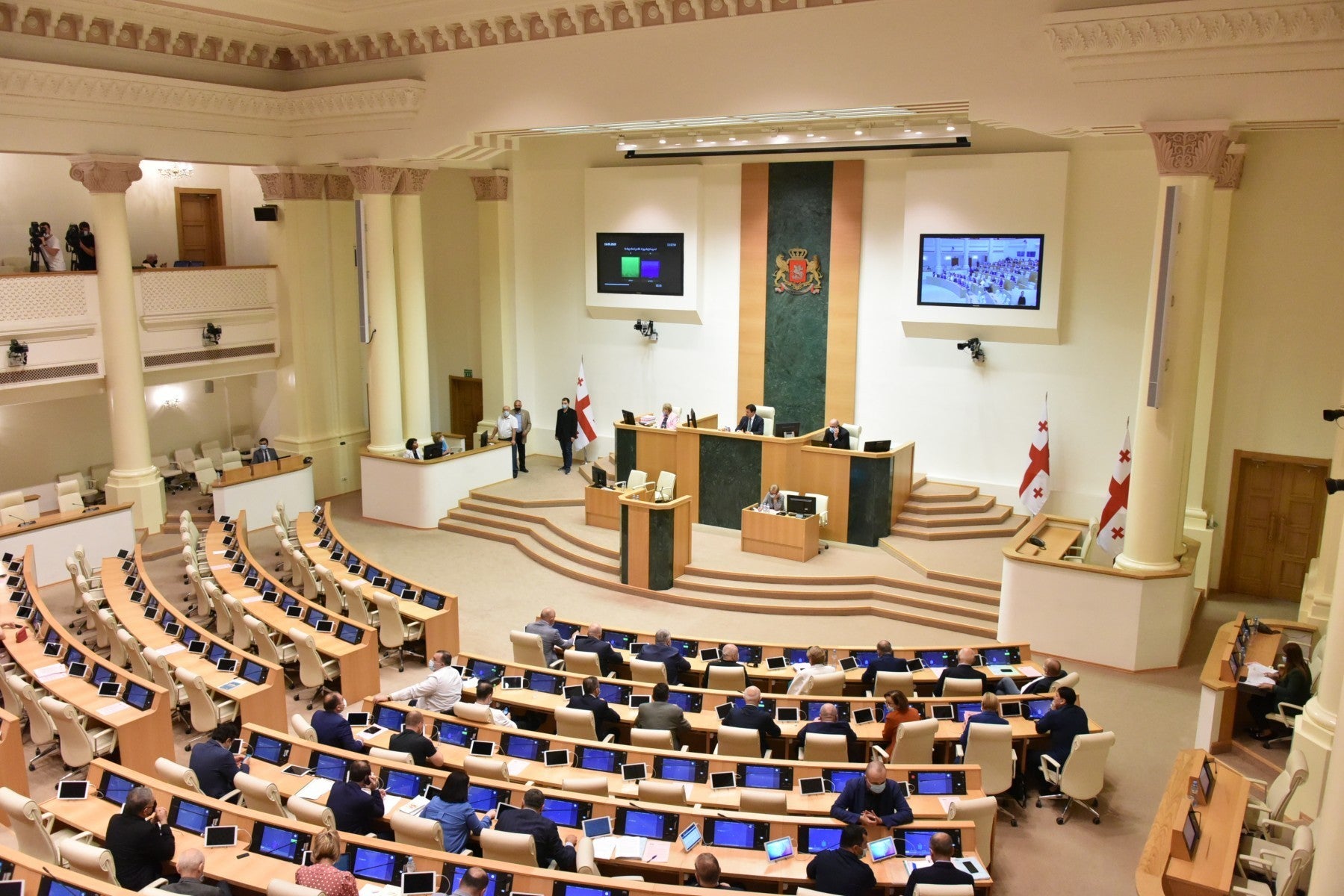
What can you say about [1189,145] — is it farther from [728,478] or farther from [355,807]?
[355,807]

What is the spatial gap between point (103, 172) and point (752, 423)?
10.0m

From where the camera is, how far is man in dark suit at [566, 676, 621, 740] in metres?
8.50

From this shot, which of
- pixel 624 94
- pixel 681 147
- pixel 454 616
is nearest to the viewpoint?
pixel 454 616

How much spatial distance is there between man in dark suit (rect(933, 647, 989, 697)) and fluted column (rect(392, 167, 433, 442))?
10.8 metres

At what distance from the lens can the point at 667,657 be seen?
9680 mm

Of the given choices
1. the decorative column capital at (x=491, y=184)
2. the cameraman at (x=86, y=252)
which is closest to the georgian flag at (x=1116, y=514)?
the decorative column capital at (x=491, y=184)

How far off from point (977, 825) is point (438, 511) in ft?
37.8

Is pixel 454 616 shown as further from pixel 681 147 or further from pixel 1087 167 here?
pixel 1087 167

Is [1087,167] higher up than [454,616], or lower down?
higher up

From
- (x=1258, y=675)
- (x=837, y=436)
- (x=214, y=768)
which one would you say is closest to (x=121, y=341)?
(x=214, y=768)

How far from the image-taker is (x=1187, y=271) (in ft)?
34.5

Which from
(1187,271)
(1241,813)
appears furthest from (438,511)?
(1241,813)

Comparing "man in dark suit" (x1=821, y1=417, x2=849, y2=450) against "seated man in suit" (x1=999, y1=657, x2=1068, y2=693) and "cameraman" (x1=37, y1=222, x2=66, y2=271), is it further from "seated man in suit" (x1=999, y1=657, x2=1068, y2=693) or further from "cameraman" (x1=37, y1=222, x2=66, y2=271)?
"cameraman" (x1=37, y1=222, x2=66, y2=271)

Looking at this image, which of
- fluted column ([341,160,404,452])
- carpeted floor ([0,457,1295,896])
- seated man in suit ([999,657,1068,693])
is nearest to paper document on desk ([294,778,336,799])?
carpeted floor ([0,457,1295,896])
